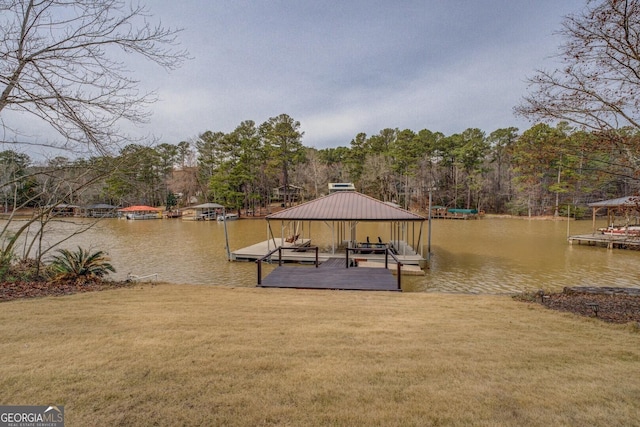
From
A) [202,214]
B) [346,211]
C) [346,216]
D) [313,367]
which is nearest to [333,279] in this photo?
[346,216]

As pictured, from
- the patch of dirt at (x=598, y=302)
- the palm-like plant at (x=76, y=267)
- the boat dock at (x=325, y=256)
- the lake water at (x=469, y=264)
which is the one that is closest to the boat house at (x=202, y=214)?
the lake water at (x=469, y=264)

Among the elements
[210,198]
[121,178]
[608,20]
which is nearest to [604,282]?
[608,20]

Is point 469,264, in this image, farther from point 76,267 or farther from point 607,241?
point 76,267

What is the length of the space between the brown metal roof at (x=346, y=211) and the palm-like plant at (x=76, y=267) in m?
6.85

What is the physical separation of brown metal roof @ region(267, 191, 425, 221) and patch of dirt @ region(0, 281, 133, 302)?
748 centimetres

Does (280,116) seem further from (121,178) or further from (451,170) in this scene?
(121,178)

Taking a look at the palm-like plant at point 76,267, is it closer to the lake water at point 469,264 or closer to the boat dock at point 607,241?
the lake water at point 469,264

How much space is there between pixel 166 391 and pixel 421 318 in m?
3.86

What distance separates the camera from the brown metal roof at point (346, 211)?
1370 cm

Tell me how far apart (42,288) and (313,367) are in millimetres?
6959

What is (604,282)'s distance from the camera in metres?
10.5

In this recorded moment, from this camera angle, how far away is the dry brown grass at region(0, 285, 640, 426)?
2.35 m

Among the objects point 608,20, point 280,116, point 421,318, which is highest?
point 280,116

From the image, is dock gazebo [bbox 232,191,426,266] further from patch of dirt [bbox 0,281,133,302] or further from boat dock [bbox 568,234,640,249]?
boat dock [bbox 568,234,640,249]
